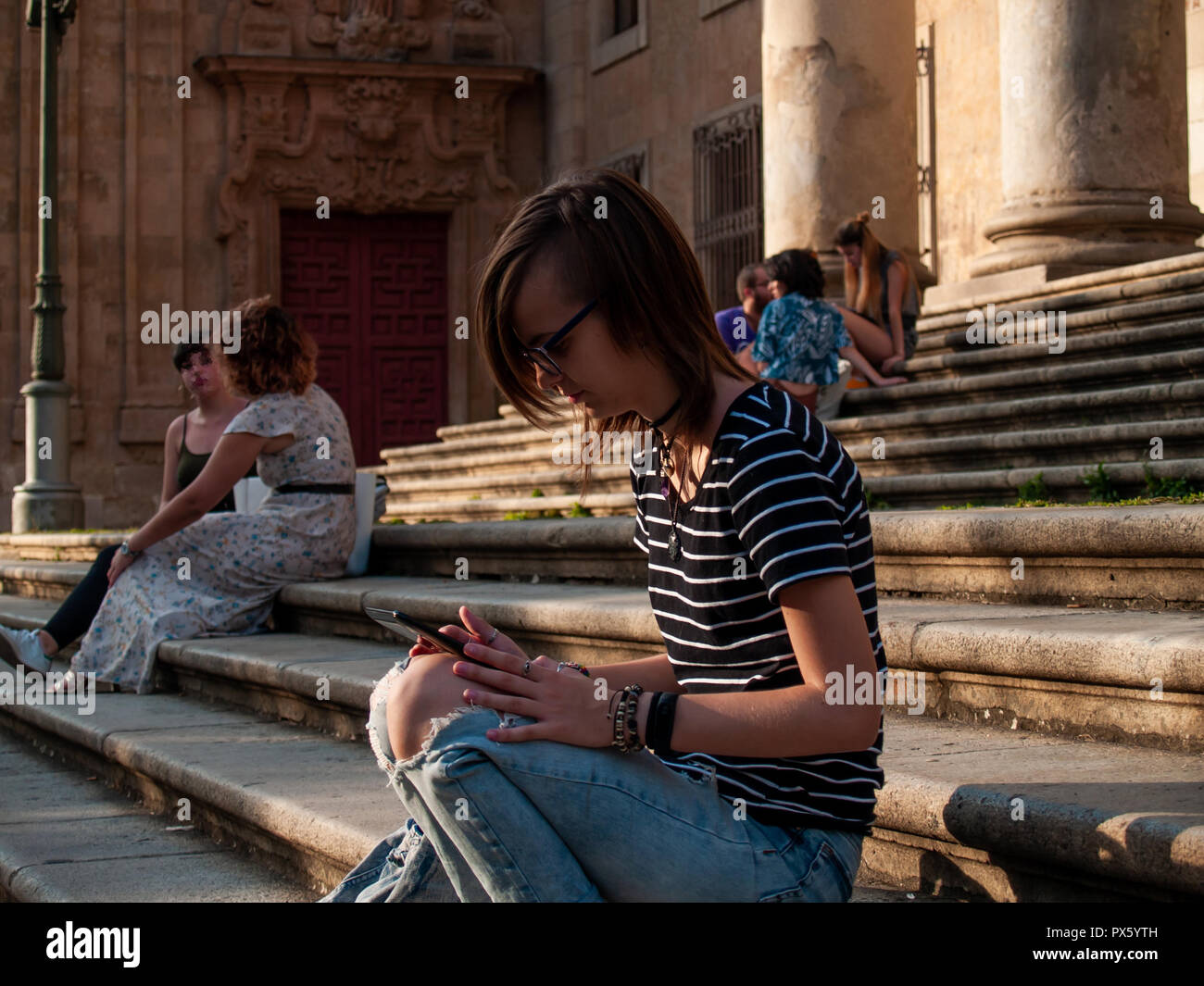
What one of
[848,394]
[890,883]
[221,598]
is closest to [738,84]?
[848,394]

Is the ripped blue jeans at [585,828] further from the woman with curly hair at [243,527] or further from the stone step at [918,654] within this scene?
the woman with curly hair at [243,527]

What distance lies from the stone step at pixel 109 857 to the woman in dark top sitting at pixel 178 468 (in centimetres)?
154

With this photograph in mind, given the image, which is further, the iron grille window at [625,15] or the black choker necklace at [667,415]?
the iron grille window at [625,15]

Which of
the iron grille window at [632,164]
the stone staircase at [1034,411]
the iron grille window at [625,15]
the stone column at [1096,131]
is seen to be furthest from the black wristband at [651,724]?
the iron grille window at [625,15]

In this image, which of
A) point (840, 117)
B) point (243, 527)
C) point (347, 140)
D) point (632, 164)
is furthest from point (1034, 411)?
point (347, 140)

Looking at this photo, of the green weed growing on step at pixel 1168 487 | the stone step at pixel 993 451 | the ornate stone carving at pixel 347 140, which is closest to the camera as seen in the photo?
the green weed growing on step at pixel 1168 487

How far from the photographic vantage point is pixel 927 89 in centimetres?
1338

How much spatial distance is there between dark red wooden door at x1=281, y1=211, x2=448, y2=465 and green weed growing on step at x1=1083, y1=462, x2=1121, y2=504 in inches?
534

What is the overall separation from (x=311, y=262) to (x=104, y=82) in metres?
3.01

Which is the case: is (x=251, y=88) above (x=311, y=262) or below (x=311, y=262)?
above

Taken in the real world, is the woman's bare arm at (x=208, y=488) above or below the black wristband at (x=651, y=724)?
above

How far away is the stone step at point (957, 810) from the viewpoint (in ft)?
7.65

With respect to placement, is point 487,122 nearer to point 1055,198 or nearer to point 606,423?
point 1055,198

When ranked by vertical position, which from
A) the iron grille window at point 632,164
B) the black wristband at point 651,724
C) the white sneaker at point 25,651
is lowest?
the white sneaker at point 25,651
